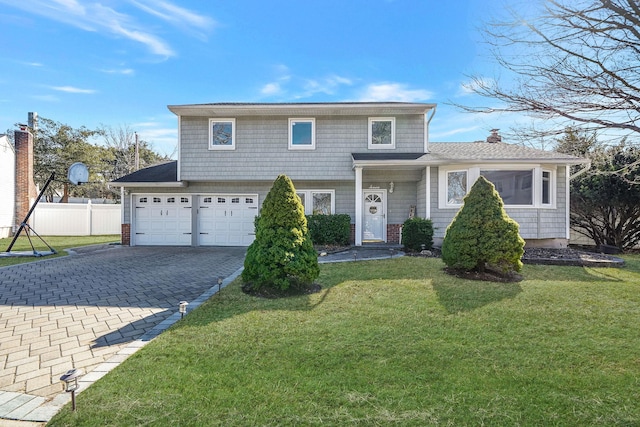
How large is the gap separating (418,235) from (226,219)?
7.86 meters

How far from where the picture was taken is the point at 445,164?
10203 millimetres

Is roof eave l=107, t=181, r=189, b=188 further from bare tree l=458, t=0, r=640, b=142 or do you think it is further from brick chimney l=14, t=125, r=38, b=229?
bare tree l=458, t=0, r=640, b=142

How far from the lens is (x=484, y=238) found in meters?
6.16

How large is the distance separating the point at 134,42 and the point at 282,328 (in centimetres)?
1270

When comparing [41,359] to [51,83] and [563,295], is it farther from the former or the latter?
[51,83]

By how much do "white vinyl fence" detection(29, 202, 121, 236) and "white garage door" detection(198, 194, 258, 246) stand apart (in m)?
10.4

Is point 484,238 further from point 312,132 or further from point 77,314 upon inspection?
point 312,132

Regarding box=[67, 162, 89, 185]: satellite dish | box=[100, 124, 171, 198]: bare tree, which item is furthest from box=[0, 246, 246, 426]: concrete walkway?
box=[100, 124, 171, 198]: bare tree

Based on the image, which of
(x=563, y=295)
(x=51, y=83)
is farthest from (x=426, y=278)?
(x=51, y=83)

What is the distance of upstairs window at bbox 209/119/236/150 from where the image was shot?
480 inches

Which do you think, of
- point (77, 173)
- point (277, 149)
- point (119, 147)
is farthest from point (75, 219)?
point (119, 147)

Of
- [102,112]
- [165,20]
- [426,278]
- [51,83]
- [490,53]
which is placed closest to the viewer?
[426,278]

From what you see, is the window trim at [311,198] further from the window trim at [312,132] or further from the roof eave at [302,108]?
the roof eave at [302,108]

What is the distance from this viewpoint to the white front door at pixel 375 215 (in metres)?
12.6
